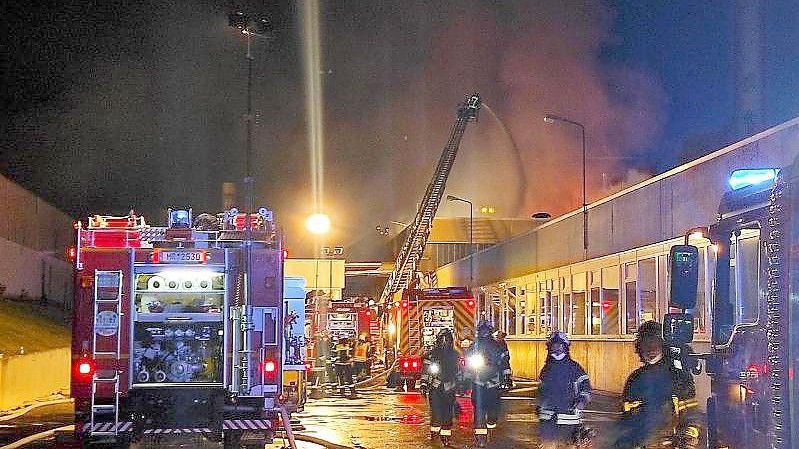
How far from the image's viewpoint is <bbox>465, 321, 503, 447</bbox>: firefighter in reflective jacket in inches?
500

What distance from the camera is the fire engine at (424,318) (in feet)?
81.3

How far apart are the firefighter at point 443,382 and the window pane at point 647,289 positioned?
9893mm

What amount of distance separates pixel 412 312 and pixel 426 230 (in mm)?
9022

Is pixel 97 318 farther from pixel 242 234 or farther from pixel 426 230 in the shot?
pixel 426 230

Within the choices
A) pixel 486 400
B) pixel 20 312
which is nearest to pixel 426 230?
pixel 20 312

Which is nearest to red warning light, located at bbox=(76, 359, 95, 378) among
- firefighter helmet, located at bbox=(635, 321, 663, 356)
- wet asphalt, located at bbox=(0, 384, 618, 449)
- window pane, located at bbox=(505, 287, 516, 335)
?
wet asphalt, located at bbox=(0, 384, 618, 449)

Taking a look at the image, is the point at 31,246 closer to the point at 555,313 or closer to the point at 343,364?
the point at 343,364

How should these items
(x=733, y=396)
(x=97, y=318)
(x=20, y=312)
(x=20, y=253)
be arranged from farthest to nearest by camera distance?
(x=20, y=253) < (x=20, y=312) < (x=97, y=318) < (x=733, y=396)

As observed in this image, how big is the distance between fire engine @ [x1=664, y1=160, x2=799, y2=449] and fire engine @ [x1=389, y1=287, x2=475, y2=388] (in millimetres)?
16629

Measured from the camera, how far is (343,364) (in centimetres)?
2492

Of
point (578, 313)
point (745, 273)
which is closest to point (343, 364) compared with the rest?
point (578, 313)

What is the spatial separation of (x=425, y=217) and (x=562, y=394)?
26.1 meters

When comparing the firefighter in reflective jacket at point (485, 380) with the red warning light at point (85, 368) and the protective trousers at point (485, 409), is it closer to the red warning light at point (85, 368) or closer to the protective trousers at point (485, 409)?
the protective trousers at point (485, 409)

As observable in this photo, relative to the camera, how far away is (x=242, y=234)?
443 inches
